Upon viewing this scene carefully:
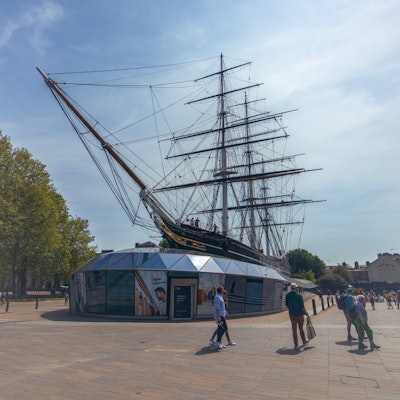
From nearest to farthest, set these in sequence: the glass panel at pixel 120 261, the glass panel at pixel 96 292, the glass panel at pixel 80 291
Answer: the glass panel at pixel 120 261 < the glass panel at pixel 96 292 < the glass panel at pixel 80 291

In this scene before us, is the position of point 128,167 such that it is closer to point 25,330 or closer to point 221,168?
point 25,330

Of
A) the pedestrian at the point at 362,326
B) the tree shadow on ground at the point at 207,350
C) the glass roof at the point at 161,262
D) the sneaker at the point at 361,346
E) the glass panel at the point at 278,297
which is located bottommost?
the glass panel at the point at 278,297

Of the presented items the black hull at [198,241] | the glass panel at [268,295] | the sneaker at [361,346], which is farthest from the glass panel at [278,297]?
the sneaker at [361,346]

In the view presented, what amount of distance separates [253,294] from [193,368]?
14.3 m

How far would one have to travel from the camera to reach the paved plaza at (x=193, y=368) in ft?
17.7

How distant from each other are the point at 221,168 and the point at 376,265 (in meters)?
81.5

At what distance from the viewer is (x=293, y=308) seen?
30.0 feet

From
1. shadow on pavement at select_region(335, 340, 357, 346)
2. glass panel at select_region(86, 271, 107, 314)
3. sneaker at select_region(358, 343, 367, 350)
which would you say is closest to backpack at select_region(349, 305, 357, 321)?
shadow on pavement at select_region(335, 340, 357, 346)

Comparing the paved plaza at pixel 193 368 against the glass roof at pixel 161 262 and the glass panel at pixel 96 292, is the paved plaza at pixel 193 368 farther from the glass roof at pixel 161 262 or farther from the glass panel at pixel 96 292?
the glass panel at pixel 96 292

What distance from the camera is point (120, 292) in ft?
57.9

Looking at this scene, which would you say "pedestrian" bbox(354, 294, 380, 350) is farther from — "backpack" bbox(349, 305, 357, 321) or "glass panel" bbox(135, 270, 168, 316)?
"glass panel" bbox(135, 270, 168, 316)

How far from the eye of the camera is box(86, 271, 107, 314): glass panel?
59.5ft

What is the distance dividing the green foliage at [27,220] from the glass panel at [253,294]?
20321 mm

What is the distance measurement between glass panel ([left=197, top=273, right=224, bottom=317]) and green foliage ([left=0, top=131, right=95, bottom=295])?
19134 millimetres
